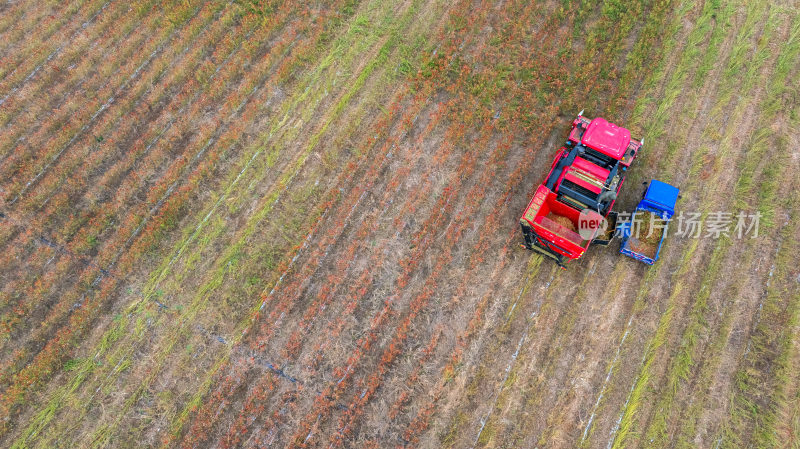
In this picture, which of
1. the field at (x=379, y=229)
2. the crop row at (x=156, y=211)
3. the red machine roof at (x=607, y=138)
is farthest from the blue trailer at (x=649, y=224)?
the crop row at (x=156, y=211)

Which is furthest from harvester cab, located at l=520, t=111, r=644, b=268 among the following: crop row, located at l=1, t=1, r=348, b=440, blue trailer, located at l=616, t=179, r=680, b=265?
crop row, located at l=1, t=1, r=348, b=440

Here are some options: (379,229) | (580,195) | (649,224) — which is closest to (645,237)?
(649,224)

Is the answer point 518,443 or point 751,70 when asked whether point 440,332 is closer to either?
point 518,443

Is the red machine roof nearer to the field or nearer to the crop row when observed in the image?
the field

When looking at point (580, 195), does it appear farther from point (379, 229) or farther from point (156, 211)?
point (156, 211)

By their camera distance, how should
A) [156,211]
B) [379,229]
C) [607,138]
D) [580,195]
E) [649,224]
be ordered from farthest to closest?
[156,211] → [379,229] → [607,138] → [649,224] → [580,195]
